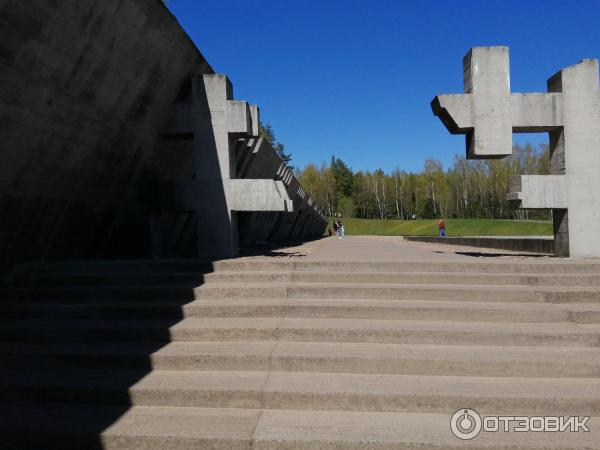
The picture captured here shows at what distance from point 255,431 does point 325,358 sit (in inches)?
43.0

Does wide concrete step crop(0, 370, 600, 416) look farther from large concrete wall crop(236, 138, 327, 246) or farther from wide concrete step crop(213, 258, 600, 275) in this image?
large concrete wall crop(236, 138, 327, 246)

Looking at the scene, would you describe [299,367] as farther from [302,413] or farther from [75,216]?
[75,216]

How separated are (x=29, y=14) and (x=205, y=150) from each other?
3.91 meters

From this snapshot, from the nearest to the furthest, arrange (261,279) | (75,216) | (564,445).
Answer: (564,445)
(261,279)
(75,216)

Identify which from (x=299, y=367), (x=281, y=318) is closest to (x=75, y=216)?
(x=281, y=318)

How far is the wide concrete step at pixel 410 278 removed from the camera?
19.1 ft

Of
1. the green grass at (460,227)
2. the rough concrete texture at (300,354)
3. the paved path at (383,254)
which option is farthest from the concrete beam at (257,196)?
the green grass at (460,227)

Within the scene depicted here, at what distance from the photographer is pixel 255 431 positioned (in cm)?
337

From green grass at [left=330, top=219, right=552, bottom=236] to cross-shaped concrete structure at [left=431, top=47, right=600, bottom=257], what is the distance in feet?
75.3

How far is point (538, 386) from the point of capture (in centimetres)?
379

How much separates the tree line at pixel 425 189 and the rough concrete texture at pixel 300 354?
59399 millimetres

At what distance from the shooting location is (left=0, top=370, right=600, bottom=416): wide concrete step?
357cm

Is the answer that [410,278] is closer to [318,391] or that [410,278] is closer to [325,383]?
[325,383]

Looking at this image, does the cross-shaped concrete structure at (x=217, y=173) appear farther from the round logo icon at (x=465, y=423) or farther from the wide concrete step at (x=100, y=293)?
the round logo icon at (x=465, y=423)
